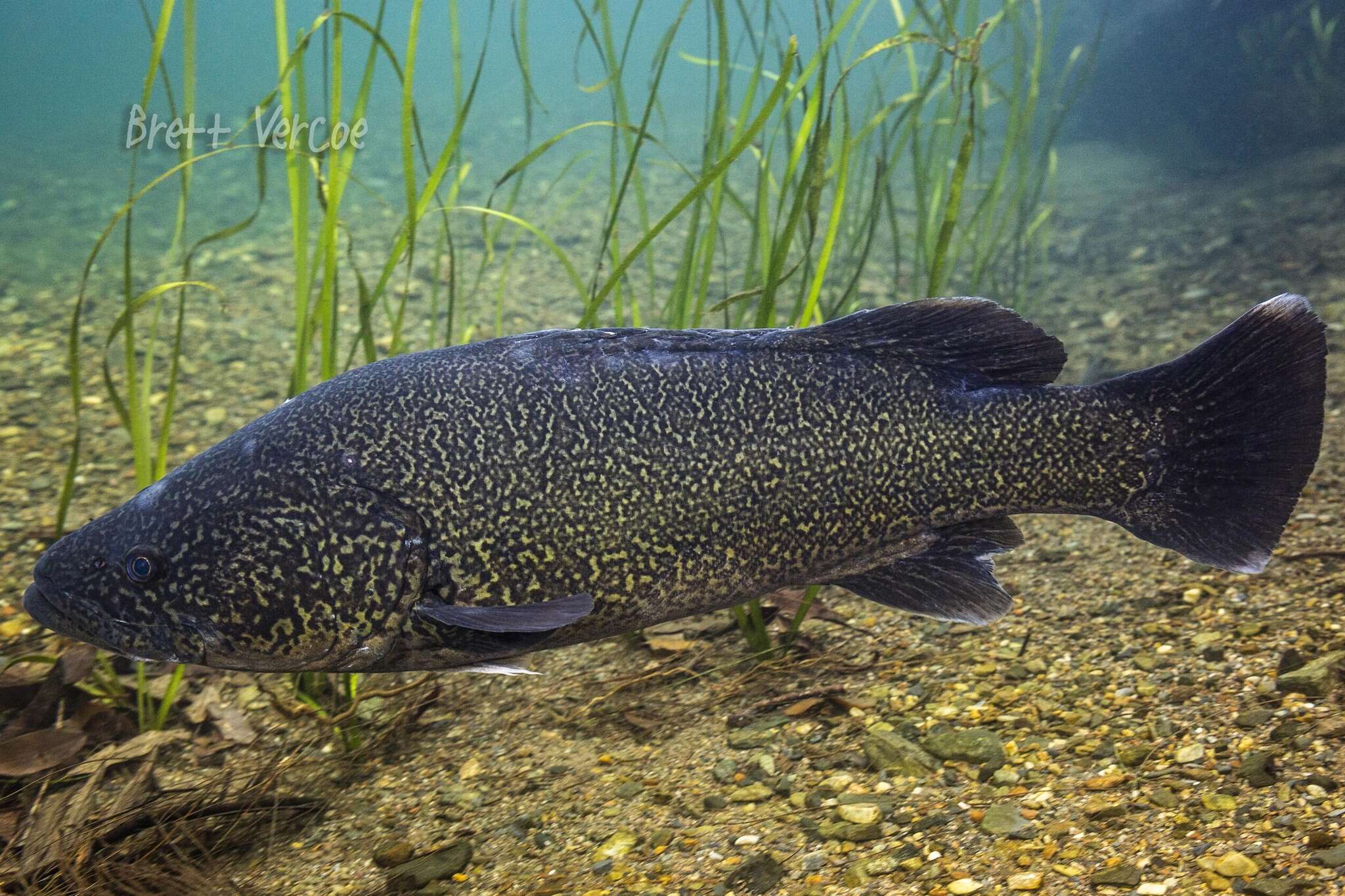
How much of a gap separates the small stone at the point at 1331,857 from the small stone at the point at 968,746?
2.73ft

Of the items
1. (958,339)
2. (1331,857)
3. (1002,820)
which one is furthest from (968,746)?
(958,339)

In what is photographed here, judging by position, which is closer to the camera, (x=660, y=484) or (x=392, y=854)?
(x=660, y=484)

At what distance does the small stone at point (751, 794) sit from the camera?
2.71 meters

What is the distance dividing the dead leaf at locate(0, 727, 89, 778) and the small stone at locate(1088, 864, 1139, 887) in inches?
132

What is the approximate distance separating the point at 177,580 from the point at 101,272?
9.23 metres

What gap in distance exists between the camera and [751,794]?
273 cm

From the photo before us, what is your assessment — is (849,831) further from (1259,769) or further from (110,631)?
(110,631)

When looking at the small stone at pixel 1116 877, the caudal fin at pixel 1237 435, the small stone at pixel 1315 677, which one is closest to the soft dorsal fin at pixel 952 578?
the caudal fin at pixel 1237 435

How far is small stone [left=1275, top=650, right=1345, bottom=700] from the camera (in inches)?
101

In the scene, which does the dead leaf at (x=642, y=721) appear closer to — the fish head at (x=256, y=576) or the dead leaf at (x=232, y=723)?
the fish head at (x=256, y=576)

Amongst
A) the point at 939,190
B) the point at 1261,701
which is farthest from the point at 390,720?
the point at 939,190

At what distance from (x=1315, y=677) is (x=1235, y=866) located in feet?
2.98

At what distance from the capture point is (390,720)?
11.0ft

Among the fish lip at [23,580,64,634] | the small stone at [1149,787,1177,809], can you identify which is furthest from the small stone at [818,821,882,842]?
the fish lip at [23,580,64,634]
